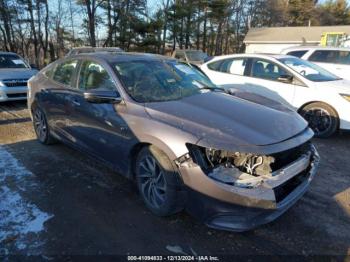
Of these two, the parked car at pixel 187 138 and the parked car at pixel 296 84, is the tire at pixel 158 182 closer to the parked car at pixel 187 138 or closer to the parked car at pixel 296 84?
the parked car at pixel 187 138

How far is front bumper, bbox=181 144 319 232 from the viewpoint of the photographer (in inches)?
93.8

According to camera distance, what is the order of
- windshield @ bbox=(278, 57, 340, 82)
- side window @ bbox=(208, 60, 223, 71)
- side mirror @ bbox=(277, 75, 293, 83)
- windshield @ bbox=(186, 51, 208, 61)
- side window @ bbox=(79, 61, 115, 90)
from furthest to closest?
windshield @ bbox=(186, 51, 208, 61), side window @ bbox=(208, 60, 223, 71), windshield @ bbox=(278, 57, 340, 82), side mirror @ bbox=(277, 75, 293, 83), side window @ bbox=(79, 61, 115, 90)

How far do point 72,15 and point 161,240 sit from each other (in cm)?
3083

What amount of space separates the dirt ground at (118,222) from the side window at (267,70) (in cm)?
274

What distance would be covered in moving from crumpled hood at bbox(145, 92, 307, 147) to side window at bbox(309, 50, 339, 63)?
667cm

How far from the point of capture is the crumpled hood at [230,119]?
8.50 ft

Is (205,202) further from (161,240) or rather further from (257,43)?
(257,43)

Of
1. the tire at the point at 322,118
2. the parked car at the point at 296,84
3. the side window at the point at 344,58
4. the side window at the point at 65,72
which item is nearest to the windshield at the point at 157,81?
the side window at the point at 65,72

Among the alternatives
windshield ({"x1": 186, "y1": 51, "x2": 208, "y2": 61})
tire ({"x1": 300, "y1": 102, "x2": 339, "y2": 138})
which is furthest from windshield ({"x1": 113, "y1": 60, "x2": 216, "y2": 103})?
windshield ({"x1": 186, "y1": 51, "x2": 208, "y2": 61})

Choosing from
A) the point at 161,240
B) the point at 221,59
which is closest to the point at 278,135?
the point at 161,240

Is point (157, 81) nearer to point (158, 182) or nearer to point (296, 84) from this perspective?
point (158, 182)

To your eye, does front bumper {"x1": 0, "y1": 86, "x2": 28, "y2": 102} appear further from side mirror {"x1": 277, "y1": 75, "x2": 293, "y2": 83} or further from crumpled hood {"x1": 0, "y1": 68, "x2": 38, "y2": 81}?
side mirror {"x1": 277, "y1": 75, "x2": 293, "y2": 83}

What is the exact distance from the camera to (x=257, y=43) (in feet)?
112

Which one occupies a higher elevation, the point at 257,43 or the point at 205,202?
the point at 257,43
